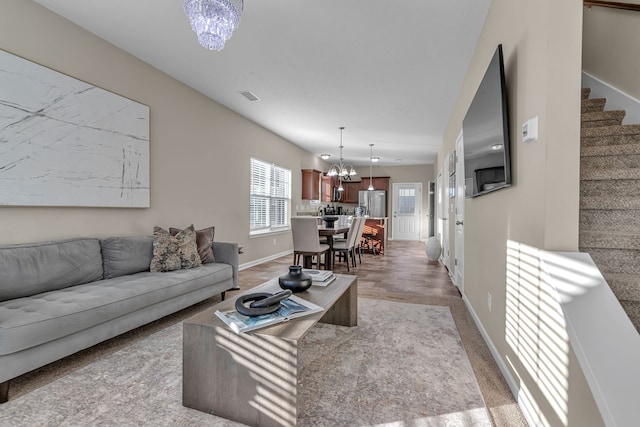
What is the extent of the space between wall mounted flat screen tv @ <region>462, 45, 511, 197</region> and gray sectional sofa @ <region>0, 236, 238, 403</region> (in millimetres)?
2652

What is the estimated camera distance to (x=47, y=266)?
88.4 inches

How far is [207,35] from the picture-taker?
1832 mm

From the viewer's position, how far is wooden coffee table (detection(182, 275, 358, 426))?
1375mm

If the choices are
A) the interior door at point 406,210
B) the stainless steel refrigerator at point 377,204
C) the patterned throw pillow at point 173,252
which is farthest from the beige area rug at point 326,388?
the interior door at point 406,210

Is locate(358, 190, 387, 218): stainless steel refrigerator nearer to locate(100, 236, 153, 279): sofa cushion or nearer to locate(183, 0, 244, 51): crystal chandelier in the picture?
locate(100, 236, 153, 279): sofa cushion

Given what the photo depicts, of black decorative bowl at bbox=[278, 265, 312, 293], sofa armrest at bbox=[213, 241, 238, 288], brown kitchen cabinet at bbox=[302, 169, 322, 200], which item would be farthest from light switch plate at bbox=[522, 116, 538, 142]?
brown kitchen cabinet at bbox=[302, 169, 322, 200]

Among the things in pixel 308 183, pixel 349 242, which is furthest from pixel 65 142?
pixel 308 183

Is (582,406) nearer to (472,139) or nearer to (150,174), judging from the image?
(472,139)

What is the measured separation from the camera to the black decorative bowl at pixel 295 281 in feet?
6.96

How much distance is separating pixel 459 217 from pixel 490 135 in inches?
82.4

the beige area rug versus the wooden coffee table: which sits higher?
the wooden coffee table

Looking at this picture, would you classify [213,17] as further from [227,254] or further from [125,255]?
[227,254]

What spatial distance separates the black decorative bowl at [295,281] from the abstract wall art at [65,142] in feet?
6.82

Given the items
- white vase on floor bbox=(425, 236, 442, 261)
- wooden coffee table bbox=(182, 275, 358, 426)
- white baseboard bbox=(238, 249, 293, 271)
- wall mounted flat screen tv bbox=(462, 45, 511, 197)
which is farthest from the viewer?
white vase on floor bbox=(425, 236, 442, 261)
